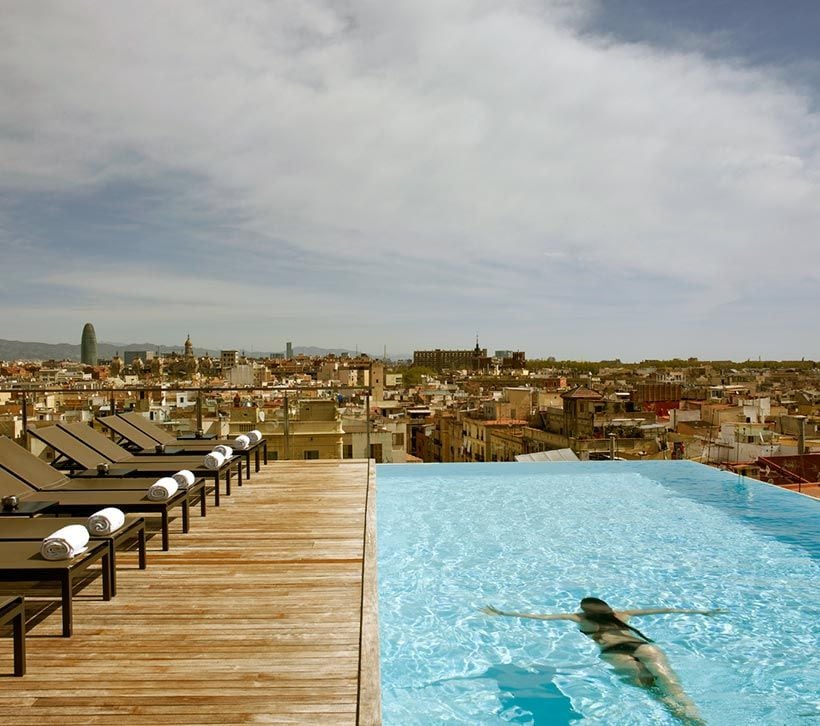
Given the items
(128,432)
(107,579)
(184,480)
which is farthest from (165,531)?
(128,432)

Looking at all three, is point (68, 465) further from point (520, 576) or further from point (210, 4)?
point (210, 4)

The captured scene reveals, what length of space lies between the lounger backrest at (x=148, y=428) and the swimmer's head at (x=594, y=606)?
14.2ft

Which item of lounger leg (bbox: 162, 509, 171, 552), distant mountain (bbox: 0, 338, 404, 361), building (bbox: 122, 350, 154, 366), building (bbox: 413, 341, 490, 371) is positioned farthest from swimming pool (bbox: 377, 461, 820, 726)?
building (bbox: 413, 341, 490, 371)

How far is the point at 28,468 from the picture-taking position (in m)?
4.66

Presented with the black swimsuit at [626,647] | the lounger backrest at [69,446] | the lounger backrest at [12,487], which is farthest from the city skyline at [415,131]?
the black swimsuit at [626,647]

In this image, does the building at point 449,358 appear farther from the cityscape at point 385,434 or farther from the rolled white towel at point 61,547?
the rolled white towel at point 61,547

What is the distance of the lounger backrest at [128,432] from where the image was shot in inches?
257

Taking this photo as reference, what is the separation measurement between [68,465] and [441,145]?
10970mm

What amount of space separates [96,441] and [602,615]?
460cm

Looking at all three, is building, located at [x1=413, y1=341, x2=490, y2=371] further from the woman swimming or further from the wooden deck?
the wooden deck

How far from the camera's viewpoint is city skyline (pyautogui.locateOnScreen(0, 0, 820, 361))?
10.4 meters

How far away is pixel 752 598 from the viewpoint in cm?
530

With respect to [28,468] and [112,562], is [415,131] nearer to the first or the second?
[28,468]

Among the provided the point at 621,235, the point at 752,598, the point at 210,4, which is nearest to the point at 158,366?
the point at 621,235
